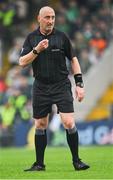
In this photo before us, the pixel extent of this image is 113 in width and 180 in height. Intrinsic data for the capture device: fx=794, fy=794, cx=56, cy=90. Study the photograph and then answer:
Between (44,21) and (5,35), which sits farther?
(5,35)

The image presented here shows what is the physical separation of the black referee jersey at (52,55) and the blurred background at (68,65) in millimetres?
10213

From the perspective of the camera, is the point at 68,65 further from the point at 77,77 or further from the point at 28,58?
A: the point at 28,58

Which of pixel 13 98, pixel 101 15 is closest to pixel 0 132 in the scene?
pixel 13 98

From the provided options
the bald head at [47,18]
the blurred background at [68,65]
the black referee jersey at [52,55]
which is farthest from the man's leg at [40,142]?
the blurred background at [68,65]

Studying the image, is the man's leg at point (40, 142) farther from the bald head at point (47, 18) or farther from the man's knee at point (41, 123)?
the bald head at point (47, 18)

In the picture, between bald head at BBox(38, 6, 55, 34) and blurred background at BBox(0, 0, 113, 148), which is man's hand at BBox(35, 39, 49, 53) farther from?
blurred background at BBox(0, 0, 113, 148)

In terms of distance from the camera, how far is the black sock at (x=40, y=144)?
11.7 meters

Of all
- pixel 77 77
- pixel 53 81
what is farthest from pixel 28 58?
pixel 77 77

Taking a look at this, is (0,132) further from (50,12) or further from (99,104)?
(50,12)

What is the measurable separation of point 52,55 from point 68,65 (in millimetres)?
10829

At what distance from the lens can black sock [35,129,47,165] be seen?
11688 mm

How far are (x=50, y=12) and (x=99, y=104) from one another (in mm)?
13856

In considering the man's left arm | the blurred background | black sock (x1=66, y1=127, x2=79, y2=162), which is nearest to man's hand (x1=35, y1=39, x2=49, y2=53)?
the man's left arm

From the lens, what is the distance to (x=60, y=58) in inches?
455
